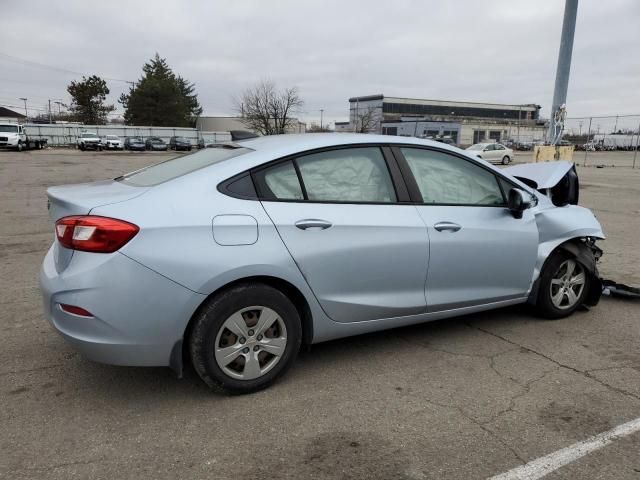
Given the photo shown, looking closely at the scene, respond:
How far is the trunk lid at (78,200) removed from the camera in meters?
2.82

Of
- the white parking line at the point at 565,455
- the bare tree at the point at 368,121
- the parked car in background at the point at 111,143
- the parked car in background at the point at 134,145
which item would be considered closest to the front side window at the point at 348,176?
the white parking line at the point at 565,455

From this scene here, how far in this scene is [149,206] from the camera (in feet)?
9.24

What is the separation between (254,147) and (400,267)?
1.27 m

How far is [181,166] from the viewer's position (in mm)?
3467

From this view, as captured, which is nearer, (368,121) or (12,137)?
(12,137)

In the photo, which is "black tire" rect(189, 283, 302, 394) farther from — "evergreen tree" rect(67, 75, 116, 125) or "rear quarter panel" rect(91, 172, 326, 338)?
"evergreen tree" rect(67, 75, 116, 125)

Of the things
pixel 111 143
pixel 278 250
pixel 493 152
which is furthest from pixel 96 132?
pixel 278 250

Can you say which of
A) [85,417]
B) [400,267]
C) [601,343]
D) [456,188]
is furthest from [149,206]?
[601,343]

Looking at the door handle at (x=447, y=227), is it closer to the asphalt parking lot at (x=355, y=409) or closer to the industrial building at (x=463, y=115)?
the asphalt parking lot at (x=355, y=409)

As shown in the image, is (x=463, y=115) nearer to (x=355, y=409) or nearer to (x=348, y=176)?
(x=348, y=176)

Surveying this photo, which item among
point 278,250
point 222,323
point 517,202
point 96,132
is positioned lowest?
point 222,323

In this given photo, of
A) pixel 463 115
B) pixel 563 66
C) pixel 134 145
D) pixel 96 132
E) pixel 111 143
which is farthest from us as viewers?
pixel 463 115

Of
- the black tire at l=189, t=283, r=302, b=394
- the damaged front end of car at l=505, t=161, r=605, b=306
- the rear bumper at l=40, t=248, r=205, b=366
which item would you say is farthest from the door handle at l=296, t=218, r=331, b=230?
the damaged front end of car at l=505, t=161, r=605, b=306

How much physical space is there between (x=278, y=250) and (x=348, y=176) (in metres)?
0.79
